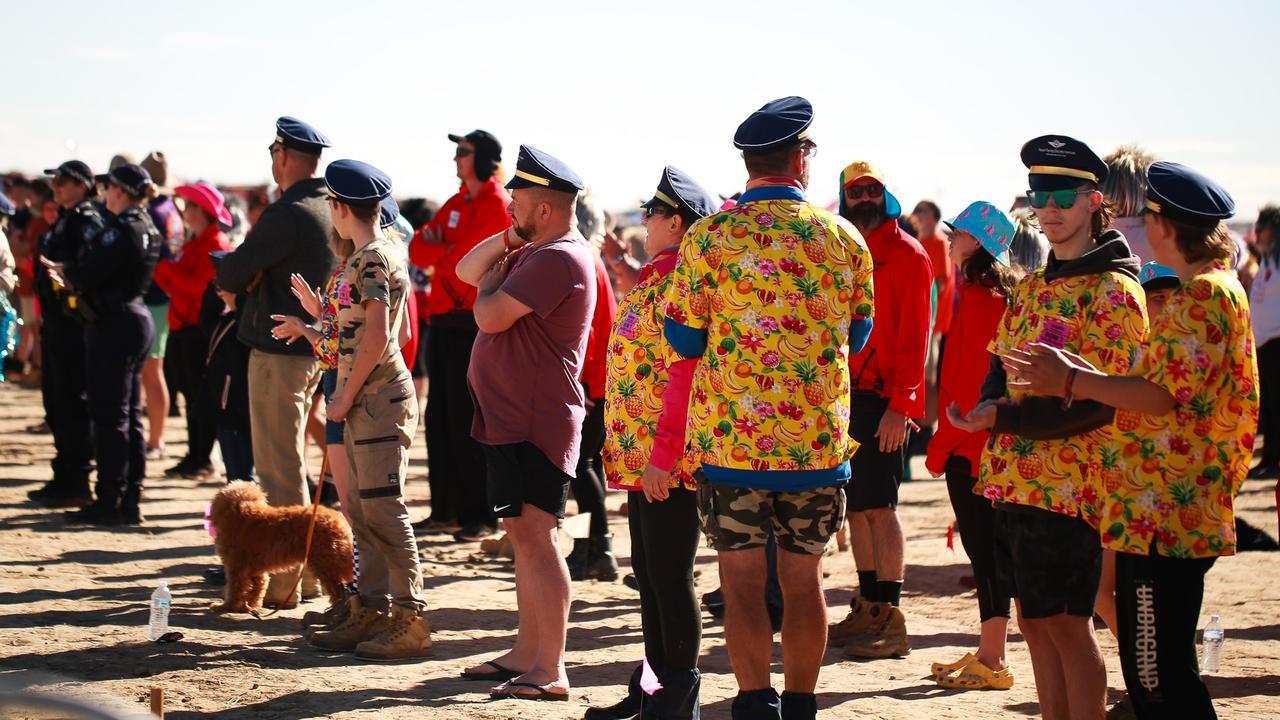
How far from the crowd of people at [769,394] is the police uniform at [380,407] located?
14 millimetres

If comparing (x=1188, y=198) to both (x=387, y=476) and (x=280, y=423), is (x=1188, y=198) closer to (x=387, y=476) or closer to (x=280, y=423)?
(x=387, y=476)

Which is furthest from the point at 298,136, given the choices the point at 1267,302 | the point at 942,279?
the point at 1267,302

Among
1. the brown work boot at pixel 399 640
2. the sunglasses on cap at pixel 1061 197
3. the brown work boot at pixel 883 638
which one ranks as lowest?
the brown work boot at pixel 883 638

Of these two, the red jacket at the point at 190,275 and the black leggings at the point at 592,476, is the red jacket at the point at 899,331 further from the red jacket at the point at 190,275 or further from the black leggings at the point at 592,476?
the red jacket at the point at 190,275

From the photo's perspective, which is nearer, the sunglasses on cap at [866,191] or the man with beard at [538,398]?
the man with beard at [538,398]

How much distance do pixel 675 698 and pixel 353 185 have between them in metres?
2.73

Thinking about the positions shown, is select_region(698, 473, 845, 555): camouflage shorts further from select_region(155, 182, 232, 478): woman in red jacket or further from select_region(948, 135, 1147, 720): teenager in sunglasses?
select_region(155, 182, 232, 478): woman in red jacket

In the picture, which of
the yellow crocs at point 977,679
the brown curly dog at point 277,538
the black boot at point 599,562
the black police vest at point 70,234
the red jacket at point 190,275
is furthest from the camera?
the red jacket at point 190,275

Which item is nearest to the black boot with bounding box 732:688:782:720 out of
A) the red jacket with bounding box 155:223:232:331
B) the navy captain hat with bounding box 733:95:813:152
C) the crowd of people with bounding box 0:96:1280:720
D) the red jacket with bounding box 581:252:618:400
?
the crowd of people with bounding box 0:96:1280:720

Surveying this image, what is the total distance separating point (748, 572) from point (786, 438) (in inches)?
18.8

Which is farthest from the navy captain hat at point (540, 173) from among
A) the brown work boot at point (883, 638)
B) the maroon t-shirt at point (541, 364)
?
the brown work boot at point (883, 638)

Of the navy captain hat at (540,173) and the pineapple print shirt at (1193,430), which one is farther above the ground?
the navy captain hat at (540,173)

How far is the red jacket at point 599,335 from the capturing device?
23.9ft

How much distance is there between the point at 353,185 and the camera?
6082 millimetres
